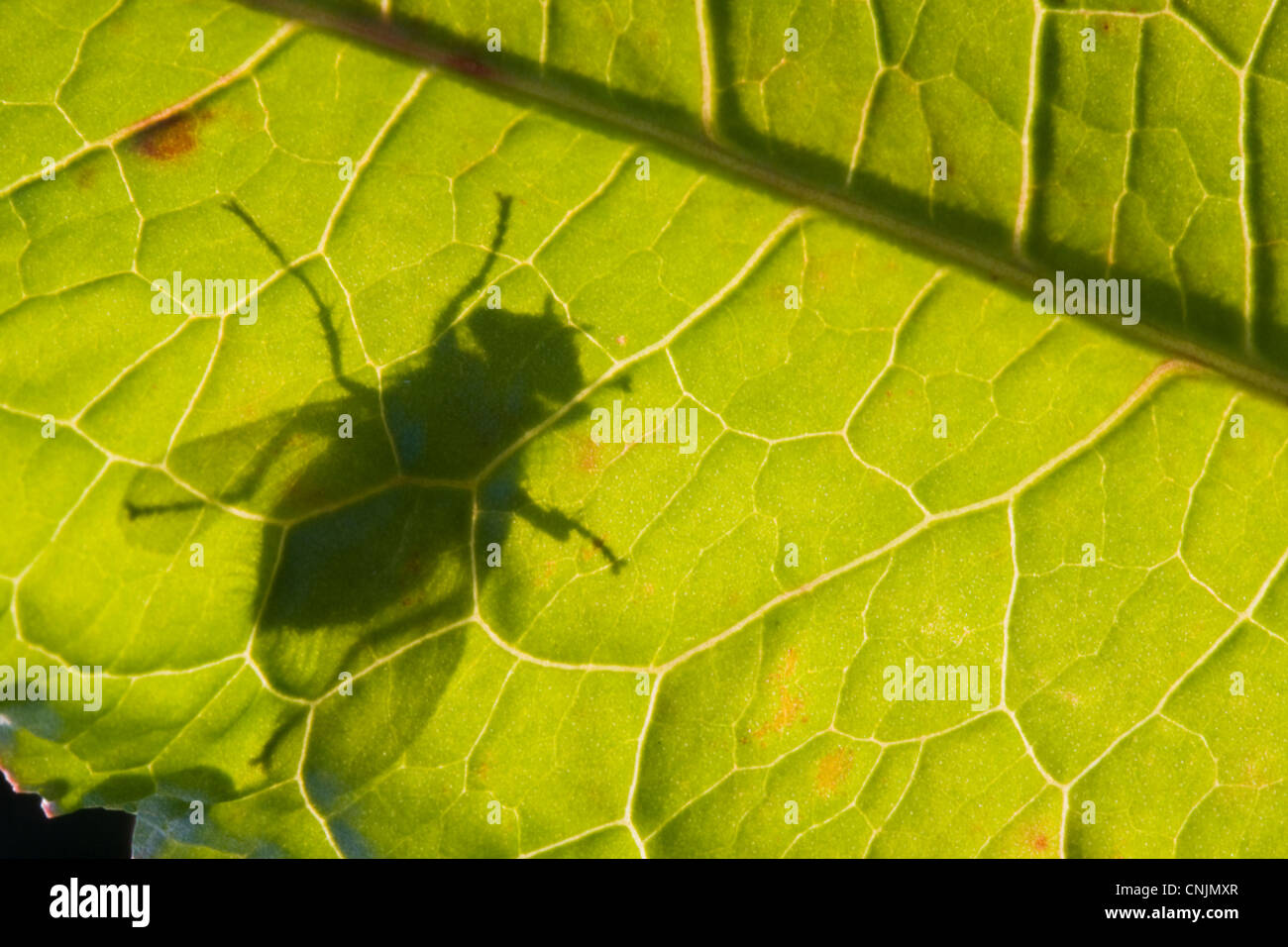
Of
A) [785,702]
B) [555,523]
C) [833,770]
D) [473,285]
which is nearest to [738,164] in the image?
[473,285]

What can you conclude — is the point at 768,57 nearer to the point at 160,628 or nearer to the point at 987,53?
the point at 987,53

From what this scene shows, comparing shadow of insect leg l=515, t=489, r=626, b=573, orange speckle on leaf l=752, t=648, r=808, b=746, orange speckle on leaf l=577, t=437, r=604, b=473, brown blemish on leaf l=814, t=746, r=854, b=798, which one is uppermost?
orange speckle on leaf l=577, t=437, r=604, b=473

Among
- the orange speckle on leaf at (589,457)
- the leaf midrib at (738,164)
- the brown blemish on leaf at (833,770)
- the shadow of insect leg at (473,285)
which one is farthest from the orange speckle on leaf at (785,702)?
the shadow of insect leg at (473,285)

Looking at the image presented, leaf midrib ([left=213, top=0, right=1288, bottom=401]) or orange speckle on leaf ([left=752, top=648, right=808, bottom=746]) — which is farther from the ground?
leaf midrib ([left=213, top=0, right=1288, bottom=401])

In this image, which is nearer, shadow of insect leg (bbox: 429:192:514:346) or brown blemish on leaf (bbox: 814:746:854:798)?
shadow of insect leg (bbox: 429:192:514:346)

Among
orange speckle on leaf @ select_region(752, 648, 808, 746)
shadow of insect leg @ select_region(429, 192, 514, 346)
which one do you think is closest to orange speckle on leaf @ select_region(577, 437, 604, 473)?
shadow of insect leg @ select_region(429, 192, 514, 346)

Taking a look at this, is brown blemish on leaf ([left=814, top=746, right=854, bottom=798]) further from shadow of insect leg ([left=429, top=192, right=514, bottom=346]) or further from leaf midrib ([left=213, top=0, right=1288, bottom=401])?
shadow of insect leg ([left=429, top=192, right=514, bottom=346])

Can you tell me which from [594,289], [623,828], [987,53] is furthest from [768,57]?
[623,828]
